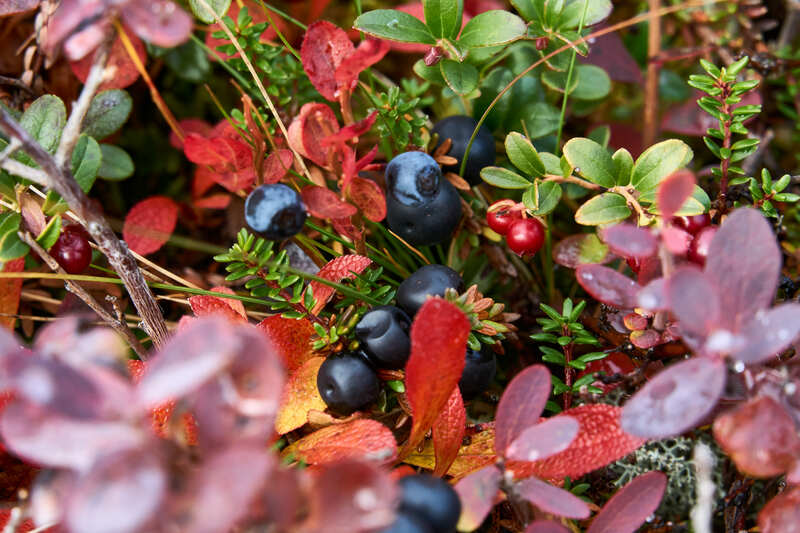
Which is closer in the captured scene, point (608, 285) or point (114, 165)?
point (608, 285)

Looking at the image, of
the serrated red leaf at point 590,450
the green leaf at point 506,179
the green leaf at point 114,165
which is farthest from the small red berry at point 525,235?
the green leaf at point 114,165

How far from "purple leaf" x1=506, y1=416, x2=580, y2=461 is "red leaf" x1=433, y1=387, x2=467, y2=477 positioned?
0.14 metres

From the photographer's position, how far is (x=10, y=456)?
3.24ft

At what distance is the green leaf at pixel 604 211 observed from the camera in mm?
922

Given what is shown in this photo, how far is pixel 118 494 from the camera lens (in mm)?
483

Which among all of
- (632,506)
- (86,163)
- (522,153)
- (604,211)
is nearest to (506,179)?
(522,153)

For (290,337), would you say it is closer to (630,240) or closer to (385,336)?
(385,336)

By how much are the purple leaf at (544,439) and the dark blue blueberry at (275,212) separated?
36cm

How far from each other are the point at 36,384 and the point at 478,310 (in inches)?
22.1

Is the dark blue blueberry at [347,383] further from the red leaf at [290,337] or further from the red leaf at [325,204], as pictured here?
the red leaf at [325,204]

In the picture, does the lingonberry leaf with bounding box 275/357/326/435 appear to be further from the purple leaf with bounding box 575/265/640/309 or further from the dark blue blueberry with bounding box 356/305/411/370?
the purple leaf with bounding box 575/265/640/309

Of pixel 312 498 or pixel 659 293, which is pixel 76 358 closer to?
pixel 312 498

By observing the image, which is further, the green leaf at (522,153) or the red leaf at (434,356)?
the green leaf at (522,153)

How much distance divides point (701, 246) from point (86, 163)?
0.88 meters
